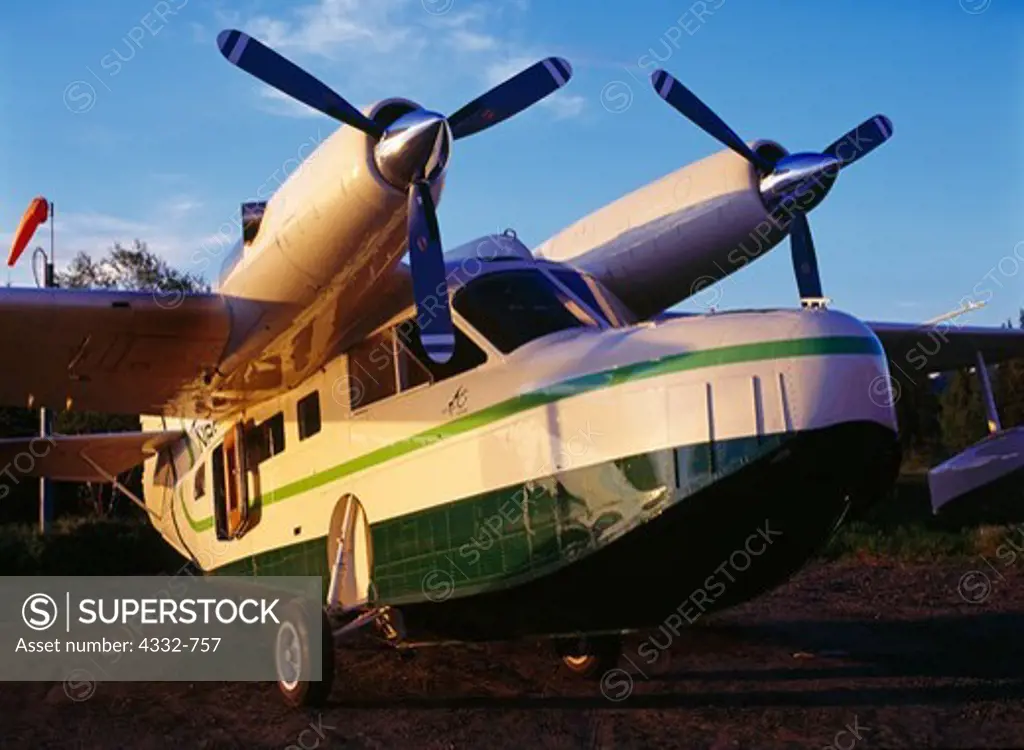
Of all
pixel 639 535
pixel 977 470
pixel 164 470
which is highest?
pixel 164 470

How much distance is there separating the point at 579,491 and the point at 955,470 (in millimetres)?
3625

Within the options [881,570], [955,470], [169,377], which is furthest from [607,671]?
[881,570]

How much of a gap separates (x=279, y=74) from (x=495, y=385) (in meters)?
2.52

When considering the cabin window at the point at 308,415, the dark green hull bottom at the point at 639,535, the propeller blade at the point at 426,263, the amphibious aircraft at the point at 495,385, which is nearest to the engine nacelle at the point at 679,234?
the amphibious aircraft at the point at 495,385

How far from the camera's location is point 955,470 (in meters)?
8.31

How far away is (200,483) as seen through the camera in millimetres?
11586

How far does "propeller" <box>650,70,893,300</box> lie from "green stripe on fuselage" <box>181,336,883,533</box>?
2555 mm

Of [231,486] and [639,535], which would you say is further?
[231,486]

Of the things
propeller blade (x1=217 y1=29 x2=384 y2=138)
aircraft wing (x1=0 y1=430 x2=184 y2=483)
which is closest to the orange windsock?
aircraft wing (x1=0 y1=430 x2=184 y2=483)

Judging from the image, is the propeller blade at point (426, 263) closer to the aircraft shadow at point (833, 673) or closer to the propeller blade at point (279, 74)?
the propeller blade at point (279, 74)

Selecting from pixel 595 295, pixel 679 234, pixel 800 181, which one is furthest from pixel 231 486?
pixel 800 181

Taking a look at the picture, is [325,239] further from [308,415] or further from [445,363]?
[308,415]

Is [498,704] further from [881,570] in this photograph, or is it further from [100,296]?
Result: [881,570]

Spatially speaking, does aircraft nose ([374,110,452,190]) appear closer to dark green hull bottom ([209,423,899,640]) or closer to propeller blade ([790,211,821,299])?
dark green hull bottom ([209,423,899,640])
